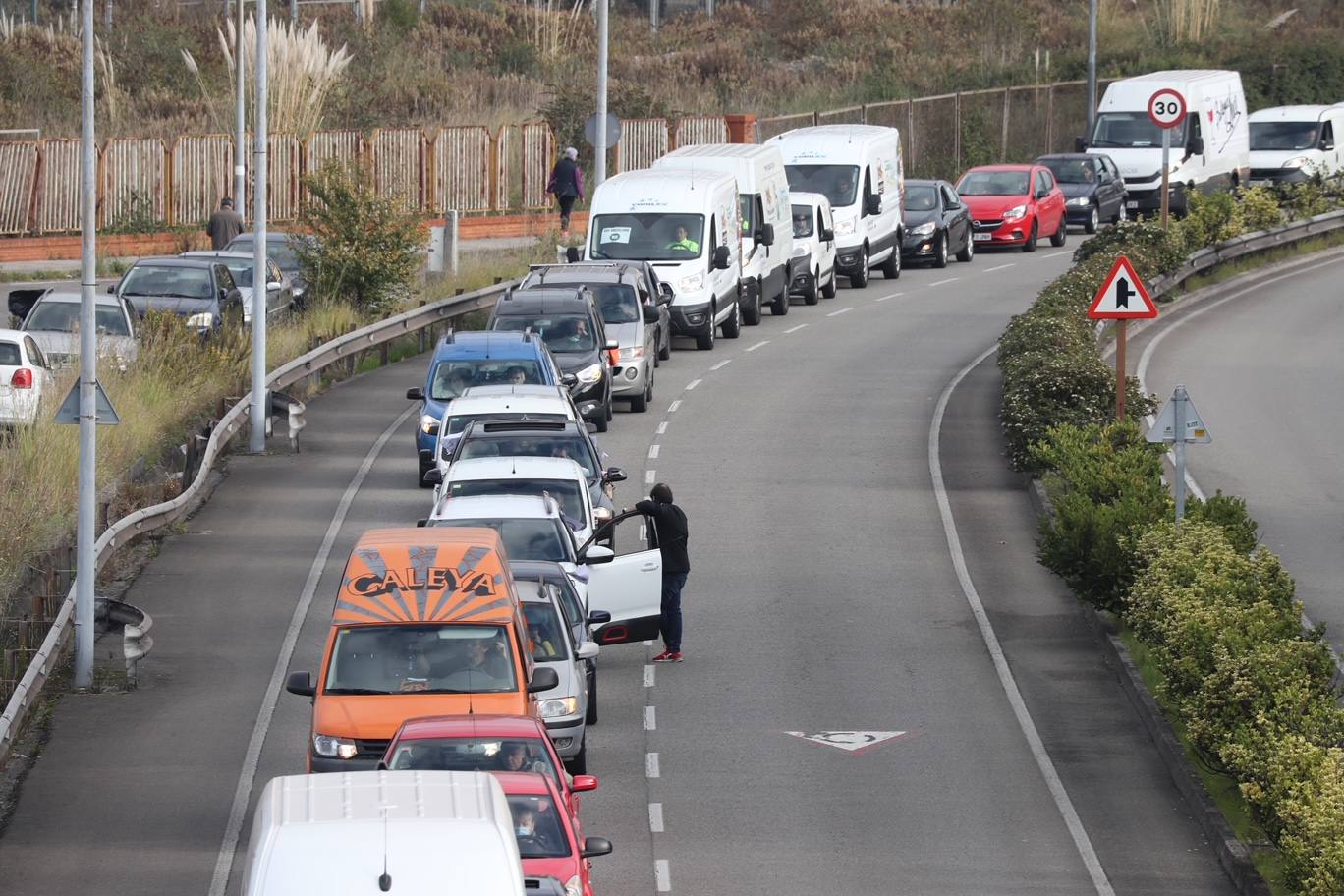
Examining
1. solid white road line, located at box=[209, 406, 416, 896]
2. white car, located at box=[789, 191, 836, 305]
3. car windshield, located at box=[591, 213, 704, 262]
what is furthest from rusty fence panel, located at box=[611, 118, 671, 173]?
solid white road line, located at box=[209, 406, 416, 896]

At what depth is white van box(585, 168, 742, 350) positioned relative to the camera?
3494 cm

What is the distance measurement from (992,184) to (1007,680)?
3092 cm

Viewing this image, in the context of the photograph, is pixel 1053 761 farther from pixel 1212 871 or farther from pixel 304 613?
pixel 304 613

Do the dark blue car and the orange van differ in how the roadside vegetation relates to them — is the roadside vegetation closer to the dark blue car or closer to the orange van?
the orange van

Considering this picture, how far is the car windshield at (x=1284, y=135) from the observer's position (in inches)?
2224

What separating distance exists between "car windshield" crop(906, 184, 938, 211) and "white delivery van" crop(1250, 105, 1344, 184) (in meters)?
12.1

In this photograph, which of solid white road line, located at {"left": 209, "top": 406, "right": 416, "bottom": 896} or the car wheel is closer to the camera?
solid white road line, located at {"left": 209, "top": 406, "right": 416, "bottom": 896}

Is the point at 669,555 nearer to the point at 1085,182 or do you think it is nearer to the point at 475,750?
the point at 475,750

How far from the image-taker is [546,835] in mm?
12383

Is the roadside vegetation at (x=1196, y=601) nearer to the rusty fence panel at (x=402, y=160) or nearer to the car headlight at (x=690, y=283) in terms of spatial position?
the car headlight at (x=690, y=283)

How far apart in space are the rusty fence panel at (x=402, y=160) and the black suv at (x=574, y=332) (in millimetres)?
21511

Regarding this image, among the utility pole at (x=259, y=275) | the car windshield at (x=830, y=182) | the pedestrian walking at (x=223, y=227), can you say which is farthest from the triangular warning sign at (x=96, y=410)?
the car windshield at (x=830, y=182)

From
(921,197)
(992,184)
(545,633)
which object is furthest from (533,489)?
(992,184)

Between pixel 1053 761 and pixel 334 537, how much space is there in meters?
9.51
